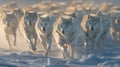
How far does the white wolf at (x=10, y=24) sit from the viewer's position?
612 inches

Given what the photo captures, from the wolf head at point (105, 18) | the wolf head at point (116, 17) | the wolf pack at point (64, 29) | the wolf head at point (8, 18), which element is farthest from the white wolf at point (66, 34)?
the wolf head at point (8, 18)

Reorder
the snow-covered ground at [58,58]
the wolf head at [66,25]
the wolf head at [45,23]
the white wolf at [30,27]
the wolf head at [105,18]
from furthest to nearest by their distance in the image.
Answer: the white wolf at [30,27] < the wolf head at [105,18] < the wolf head at [45,23] < the wolf head at [66,25] < the snow-covered ground at [58,58]

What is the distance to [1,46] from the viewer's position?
53.6 ft

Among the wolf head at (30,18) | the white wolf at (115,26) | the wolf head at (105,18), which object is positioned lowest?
the white wolf at (115,26)

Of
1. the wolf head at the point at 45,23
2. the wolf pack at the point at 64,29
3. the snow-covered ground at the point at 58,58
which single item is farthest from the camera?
the wolf head at the point at 45,23

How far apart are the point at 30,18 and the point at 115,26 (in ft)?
8.03

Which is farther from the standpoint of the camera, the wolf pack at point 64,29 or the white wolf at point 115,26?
the white wolf at point 115,26

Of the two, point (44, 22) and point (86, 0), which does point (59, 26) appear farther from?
point (86, 0)

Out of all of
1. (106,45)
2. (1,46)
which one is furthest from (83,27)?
(1,46)

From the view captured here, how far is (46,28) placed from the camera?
46.3ft

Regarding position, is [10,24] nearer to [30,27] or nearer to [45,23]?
[30,27]

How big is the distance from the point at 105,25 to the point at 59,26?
1.67m

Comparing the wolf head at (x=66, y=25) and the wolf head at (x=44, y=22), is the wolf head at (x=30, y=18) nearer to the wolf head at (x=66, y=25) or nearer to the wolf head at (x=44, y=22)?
the wolf head at (x=44, y=22)

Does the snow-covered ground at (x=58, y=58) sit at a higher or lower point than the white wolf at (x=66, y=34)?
lower
